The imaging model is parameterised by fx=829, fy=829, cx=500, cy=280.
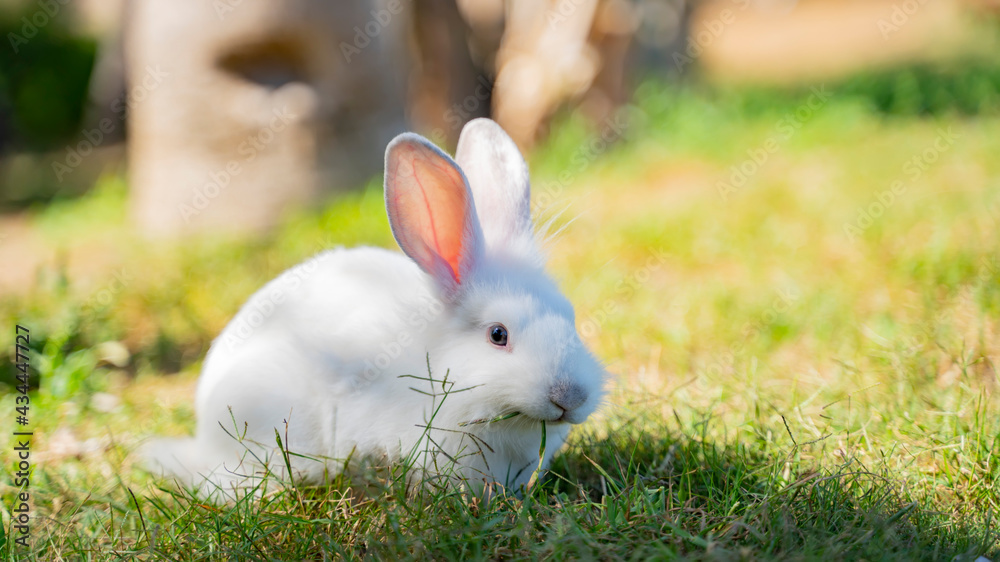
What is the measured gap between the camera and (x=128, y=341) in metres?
4.01

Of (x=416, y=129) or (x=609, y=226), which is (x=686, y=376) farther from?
(x=416, y=129)

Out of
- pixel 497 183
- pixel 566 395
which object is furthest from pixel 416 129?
pixel 566 395

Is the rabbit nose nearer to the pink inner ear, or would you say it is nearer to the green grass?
the green grass

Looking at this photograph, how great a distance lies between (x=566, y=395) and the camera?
2102 mm

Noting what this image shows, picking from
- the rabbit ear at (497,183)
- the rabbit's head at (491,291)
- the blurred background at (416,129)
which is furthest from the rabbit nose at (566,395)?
the blurred background at (416,129)

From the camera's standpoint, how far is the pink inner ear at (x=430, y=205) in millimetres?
2312

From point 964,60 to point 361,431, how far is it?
9.83 metres

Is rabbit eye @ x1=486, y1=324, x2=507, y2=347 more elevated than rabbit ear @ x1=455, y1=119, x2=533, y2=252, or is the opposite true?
rabbit ear @ x1=455, y1=119, x2=533, y2=252

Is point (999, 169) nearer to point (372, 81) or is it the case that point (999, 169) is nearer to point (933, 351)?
point (933, 351)

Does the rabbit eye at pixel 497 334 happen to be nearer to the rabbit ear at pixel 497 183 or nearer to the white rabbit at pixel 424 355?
the white rabbit at pixel 424 355

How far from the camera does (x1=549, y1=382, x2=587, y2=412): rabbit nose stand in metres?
2.10

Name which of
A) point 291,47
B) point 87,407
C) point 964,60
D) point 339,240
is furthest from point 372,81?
point 964,60

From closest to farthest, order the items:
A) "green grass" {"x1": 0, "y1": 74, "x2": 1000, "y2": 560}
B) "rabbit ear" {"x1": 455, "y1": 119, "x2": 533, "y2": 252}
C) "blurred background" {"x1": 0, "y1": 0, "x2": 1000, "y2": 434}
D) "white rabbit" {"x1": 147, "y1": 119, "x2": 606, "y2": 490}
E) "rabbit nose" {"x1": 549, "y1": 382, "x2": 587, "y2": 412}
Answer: "green grass" {"x1": 0, "y1": 74, "x2": 1000, "y2": 560} < "rabbit nose" {"x1": 549, "y1": 382, "x2": 587, "y2": 412} < "white rabbit" {"x1": 147, "y1": 119, "x2": 606, "y2": 490} < "rabbit ear" {"x1": 455, "y1": 119, "x2": 533, "y2": 252} < "blurred background" {"x1": 0, "y1": 0, "x2": 1000, "y2": 434}

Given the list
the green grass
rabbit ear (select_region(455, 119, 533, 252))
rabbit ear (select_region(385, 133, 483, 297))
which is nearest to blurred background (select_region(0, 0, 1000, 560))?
the green grass
